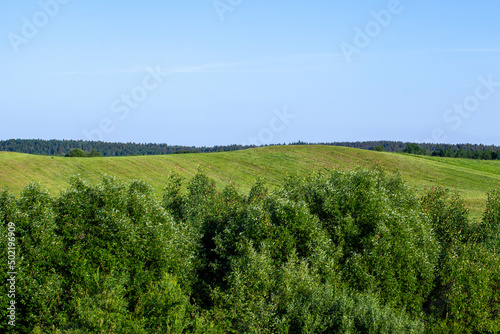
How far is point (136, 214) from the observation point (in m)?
38.5

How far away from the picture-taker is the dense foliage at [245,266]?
30.8 metres

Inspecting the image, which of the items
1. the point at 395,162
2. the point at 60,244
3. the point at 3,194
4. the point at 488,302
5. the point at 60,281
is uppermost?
the point at 395,162

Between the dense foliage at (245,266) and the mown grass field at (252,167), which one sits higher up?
the mown grass field at (252,167)

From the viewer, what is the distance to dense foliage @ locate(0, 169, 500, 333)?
30781mm

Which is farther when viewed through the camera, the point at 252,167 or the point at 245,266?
the point at 252,167

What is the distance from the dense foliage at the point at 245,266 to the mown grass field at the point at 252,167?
106 feet

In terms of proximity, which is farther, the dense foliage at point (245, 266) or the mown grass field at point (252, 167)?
the mown grass field at point (252, 167)

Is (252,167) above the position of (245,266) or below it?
above

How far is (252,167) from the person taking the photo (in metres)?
116

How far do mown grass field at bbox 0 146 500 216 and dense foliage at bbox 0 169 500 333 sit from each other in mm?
32454

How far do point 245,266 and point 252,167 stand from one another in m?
81.0

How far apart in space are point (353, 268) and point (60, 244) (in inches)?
1009

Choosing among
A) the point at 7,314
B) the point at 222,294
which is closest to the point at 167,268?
the point at 222,294

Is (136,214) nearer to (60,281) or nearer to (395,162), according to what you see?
(60,281)
